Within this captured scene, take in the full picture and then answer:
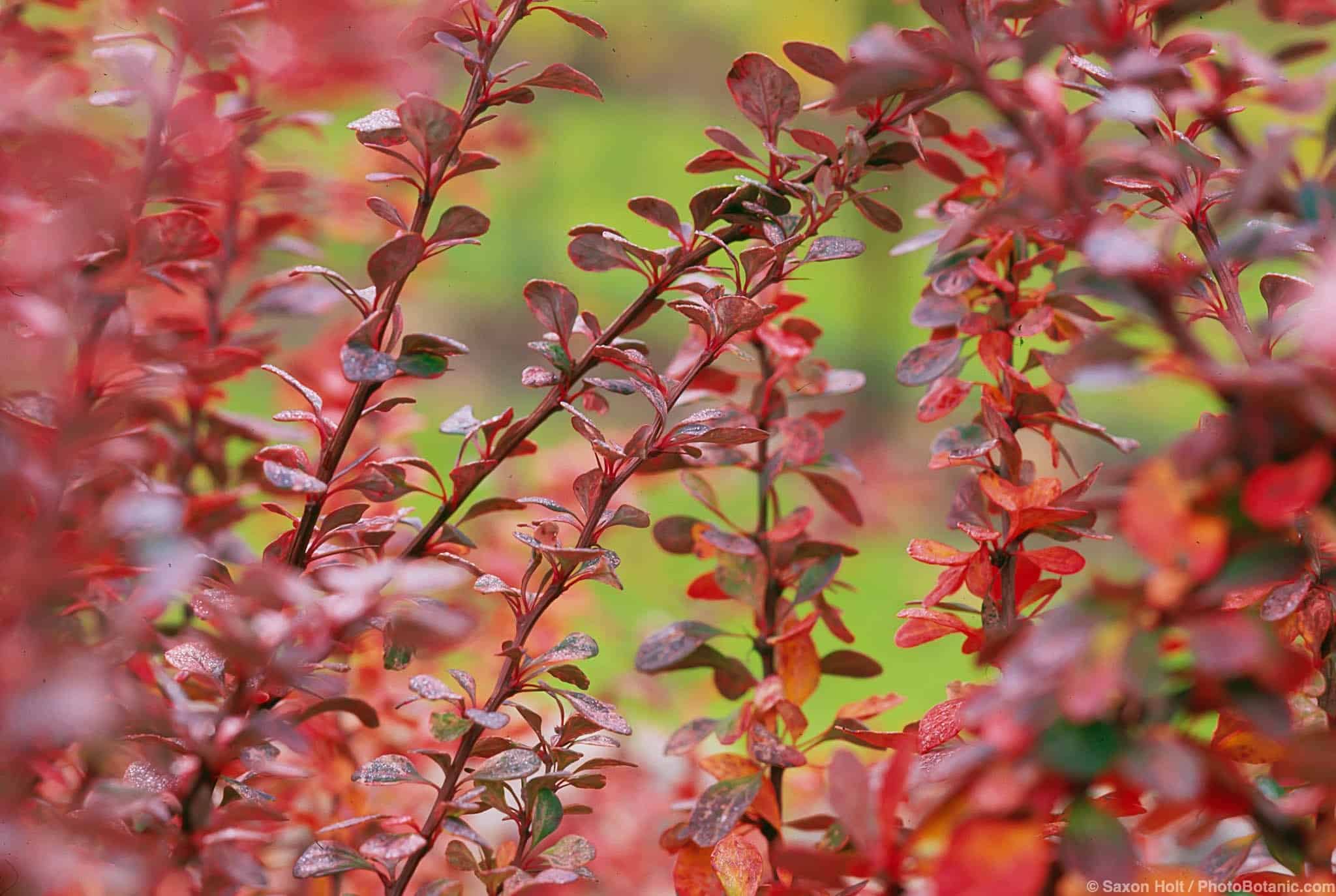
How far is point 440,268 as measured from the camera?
1.42 meters

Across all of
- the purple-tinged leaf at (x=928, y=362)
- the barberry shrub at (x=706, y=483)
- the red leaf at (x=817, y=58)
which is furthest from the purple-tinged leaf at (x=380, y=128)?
the purple-tinged leaf at (x=928, y=362)

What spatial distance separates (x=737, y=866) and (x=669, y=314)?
207 inches

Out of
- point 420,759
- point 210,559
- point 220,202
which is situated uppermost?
point 220,202

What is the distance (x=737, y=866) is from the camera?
56 cm

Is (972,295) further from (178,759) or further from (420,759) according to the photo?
(420,759)

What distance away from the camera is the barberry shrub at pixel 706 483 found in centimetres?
33

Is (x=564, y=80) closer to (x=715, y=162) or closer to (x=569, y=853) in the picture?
(x=715, y=162)

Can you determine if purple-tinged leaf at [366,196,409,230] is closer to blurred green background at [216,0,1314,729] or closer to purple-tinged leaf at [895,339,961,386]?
purple-tinged leaf at [895,339,961,386]

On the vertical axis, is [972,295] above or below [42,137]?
below

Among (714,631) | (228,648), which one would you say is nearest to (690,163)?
(714,631)

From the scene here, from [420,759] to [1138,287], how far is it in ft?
3.32

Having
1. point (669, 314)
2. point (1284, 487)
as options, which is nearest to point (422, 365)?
point (1284, 487)

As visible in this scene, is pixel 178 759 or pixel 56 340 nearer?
pixel 56 340

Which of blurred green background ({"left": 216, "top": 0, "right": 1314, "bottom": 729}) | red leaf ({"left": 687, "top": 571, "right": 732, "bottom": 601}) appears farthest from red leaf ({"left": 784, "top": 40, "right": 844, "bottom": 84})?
blurred green background ({"left": 216, "top": 0, "right": 1314, "bottom": 729})
